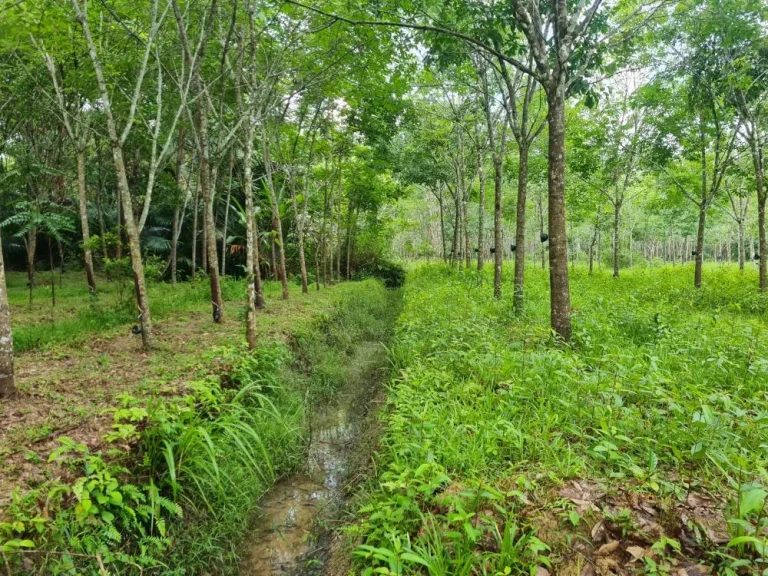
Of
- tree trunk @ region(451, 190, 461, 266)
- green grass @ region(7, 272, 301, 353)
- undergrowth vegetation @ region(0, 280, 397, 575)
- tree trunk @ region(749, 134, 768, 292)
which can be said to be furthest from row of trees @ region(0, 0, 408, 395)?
tree trunk @ region(749, 134, 768, 292)

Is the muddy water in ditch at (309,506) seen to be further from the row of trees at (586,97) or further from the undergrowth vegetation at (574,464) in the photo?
the row of trees at (586,97)

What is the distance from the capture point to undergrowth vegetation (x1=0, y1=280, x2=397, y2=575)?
2.55 metres

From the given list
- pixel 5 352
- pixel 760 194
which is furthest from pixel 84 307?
pixel 760 194

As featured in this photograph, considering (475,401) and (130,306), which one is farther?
(130,306)

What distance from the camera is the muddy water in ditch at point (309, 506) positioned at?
3.51 meters

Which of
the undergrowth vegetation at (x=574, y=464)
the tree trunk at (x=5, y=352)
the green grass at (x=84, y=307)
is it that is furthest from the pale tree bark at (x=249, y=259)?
the green grass at (x=84, y=307)

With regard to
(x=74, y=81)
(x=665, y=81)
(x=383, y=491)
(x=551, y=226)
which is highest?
(x=665, y=81)

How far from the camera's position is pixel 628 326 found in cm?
683

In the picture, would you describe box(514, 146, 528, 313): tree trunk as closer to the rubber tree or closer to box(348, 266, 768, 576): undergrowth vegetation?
the rubber tree

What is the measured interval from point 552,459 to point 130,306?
302 inches

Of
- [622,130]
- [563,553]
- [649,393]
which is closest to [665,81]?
[622,130]

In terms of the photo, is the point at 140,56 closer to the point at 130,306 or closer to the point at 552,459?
the point at 130,306

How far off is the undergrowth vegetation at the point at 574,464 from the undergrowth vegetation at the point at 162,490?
132cm

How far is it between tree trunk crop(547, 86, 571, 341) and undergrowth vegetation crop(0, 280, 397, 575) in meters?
4.09
